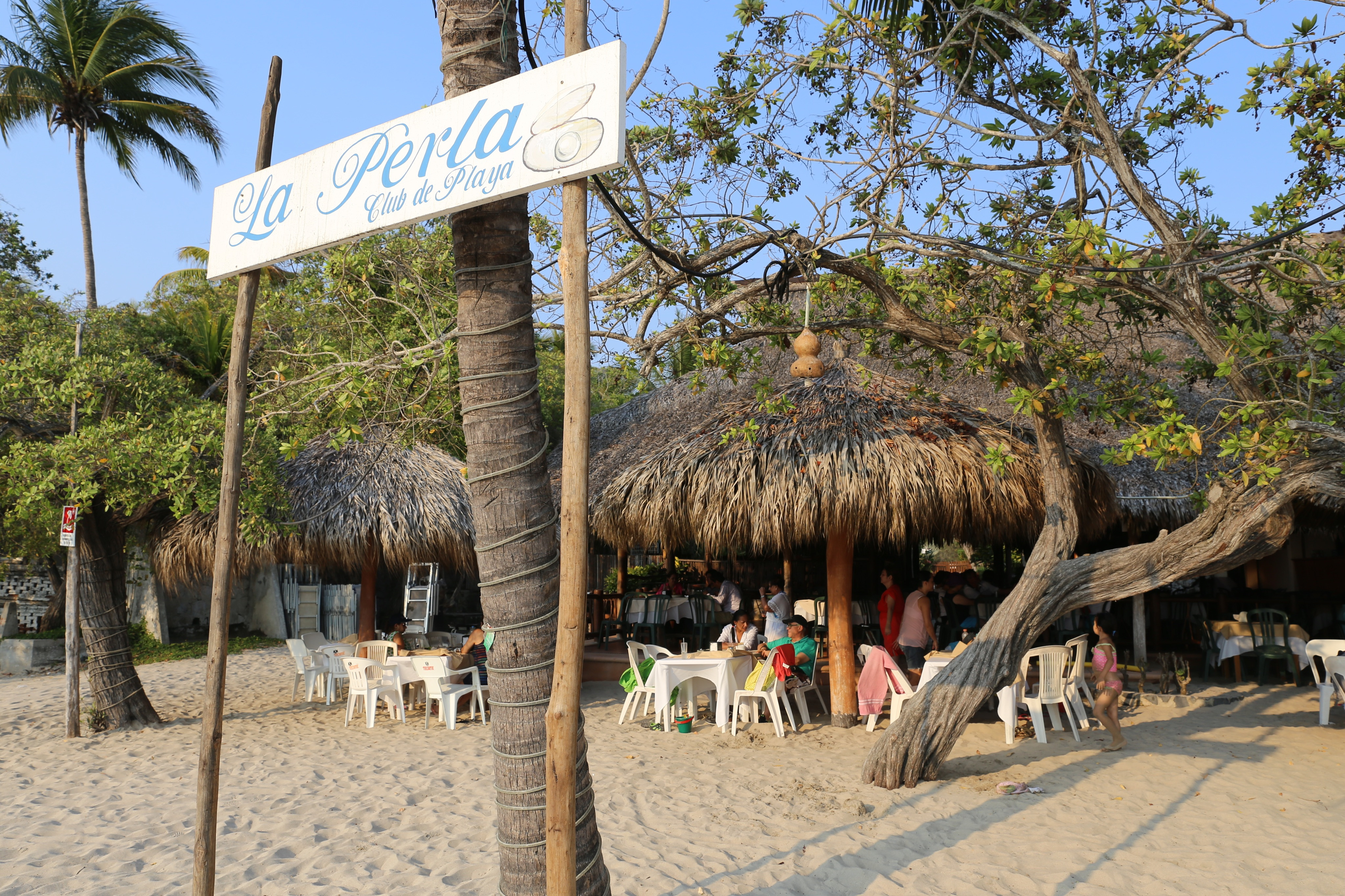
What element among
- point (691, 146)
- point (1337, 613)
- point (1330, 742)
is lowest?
point (1330, 742)

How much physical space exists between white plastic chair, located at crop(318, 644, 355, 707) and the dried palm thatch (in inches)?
139

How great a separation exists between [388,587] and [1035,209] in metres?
16.5

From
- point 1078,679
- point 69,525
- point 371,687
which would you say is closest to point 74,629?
point 69,525

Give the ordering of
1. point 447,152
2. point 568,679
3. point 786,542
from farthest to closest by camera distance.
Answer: point 786,542
point 447,152
point 568,679

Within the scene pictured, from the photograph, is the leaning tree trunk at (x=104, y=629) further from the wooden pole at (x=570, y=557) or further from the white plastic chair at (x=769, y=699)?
the wooden pole at (x=570, y=557)

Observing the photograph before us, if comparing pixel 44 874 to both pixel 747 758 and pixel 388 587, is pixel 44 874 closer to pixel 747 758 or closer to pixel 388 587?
pixel 747 758

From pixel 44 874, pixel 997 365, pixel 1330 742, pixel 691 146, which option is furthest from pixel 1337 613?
pixel 44 874

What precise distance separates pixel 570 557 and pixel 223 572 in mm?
1692

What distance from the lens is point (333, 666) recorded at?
9.55m

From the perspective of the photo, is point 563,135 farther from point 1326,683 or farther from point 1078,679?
point 1326,683

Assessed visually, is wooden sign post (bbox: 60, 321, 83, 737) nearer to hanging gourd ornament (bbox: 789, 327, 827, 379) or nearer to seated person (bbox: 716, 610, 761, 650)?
seated person (bbox: 716, 610, 761, 650)

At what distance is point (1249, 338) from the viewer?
4.81m

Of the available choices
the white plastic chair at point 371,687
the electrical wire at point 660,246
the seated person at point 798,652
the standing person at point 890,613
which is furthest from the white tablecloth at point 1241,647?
the white plastic chair at point 371,687

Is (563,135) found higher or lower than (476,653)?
higher
